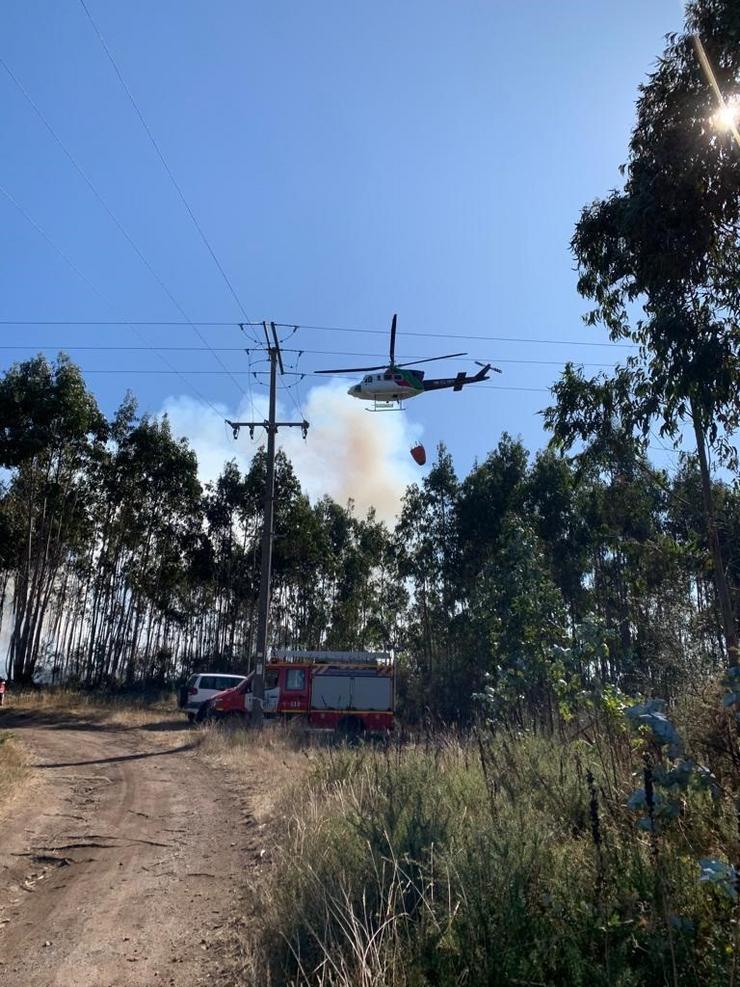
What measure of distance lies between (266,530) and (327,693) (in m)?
6.97

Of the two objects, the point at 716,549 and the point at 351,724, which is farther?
the point at 351,724

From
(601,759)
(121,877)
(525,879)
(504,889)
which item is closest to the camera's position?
(504,889)

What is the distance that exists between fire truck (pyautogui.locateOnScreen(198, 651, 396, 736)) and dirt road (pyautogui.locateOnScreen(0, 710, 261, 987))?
546 inches

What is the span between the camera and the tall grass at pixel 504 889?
3553 millimetres

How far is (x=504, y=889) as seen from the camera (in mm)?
4105

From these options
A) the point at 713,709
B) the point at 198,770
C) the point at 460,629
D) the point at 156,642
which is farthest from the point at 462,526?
the point at 713,709

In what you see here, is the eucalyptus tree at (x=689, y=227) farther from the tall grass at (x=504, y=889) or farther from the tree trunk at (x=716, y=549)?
the tall grass at (x=504, y=889)

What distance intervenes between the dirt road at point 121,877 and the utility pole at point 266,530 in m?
8.60

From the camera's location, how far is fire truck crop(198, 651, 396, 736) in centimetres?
2720

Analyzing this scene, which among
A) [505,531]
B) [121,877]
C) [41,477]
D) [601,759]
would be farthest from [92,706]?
[601,759]

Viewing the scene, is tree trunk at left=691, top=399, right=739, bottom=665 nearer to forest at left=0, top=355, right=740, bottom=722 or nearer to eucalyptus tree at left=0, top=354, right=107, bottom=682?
forest at left=0, top=355, right=740, bottom=722

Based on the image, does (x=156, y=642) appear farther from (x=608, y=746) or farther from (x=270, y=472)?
(x=608, y=746)

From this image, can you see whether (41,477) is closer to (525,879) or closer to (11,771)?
(11,771)

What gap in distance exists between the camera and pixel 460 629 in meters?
37.2
